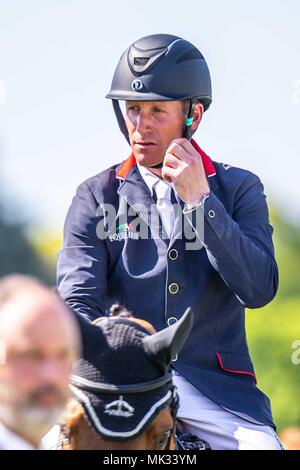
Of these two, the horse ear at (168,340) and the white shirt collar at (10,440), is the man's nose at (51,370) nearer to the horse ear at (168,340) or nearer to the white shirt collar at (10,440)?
the white shirt collar at (10,440)

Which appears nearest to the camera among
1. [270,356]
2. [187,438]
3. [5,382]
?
[5,382]

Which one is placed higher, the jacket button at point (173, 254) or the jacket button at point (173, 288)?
the jacket button at point (173, 254)

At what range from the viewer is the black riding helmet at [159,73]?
18.9ft

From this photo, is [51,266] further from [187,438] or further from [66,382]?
[66,382]

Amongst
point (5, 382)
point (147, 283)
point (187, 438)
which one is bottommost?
point (187, 438)

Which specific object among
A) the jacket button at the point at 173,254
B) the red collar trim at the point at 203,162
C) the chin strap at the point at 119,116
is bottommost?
the jacket button at the point at 173,254

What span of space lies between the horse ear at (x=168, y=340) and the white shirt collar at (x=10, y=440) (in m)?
0.81

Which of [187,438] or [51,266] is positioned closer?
[187,438]

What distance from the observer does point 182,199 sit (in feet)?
17.8

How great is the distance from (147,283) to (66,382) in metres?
2.09

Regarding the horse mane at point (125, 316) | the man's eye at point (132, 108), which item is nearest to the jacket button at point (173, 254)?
the man's eye at point (132, 108)

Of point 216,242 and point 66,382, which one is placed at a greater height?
point 66,382
